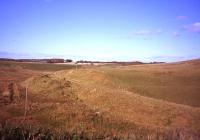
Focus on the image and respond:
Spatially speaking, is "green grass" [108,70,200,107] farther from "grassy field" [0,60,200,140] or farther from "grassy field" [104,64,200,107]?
"grassy field" [0,60,200,140]

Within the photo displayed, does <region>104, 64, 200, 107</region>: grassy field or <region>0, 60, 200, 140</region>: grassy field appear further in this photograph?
<region>104, 64, 200, 107</region>: grassy field

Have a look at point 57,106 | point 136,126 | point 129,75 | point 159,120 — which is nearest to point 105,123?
point 136,126

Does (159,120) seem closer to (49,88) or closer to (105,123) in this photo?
(105,123)

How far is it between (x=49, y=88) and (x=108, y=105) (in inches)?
424

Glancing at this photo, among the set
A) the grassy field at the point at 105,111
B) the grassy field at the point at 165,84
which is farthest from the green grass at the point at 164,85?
the grassy field at the point at 105,111

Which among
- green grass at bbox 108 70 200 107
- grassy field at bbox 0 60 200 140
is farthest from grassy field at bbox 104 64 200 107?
grassy field at bbox 0 60 200 140

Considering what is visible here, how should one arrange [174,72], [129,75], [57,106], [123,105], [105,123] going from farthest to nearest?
[174,72] → [129,75] → [123,105] → [57,106] → [105,123]

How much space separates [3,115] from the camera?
20797 millimetres

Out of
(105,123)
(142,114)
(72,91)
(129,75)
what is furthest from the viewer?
(129,75)

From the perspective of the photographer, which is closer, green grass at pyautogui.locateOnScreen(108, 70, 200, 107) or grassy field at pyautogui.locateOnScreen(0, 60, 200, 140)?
grassy field at pyautogui.locateOnScreen(0, 60, 200, 140)

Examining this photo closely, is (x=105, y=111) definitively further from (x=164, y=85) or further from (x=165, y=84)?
(x=165, y=84)

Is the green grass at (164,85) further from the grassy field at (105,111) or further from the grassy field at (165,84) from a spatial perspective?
the grassy field at (105,111)

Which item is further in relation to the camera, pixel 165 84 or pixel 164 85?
pixel 165 84

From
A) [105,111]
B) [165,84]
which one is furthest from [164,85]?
[105,111]
